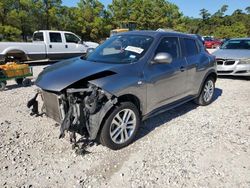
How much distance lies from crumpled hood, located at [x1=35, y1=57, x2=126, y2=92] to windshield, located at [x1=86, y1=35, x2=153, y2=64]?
351 millimetres

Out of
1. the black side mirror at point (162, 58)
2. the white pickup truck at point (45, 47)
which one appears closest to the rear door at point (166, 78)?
the black side mirror at point (162, 58)

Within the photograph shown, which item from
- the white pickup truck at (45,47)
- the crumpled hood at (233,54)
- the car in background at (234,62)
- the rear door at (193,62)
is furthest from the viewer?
the white pickup truck at (45,47)

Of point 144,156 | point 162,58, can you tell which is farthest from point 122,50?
point 144,156

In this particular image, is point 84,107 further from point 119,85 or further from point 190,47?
point 190,47

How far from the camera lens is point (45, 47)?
12.7m

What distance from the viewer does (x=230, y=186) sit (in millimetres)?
3033

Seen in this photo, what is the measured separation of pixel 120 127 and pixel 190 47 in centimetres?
252

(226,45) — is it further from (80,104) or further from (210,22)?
(210,22)

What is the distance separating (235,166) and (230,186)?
501 millimetres

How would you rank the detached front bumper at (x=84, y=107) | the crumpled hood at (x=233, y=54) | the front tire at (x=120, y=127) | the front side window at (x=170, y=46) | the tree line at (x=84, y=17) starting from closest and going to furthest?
the detached front bumper at (x=84, y=107) < the front tire at (x=120, y=127) < the front side window at (x=170, y=46) < the crumpled hood at (x=233, y=54) < the tree line at (x=84, y=17)

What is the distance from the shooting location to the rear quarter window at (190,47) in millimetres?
5002

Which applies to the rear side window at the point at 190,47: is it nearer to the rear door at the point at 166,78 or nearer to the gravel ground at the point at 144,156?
the rear door at the point at 166,78

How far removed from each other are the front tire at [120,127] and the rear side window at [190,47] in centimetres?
195

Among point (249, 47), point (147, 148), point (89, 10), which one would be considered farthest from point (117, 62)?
point (89, 10)
